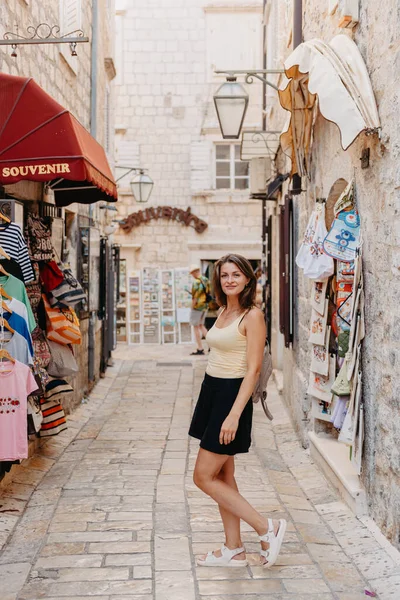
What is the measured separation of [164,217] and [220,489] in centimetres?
1570

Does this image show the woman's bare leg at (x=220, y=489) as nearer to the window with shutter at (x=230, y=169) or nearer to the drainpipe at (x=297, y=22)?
the drainpipe at (x=297, y=22)

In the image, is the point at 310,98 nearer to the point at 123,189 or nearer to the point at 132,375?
the point at 132,375

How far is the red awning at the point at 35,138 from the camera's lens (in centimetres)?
557

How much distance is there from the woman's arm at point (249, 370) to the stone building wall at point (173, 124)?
15229mm

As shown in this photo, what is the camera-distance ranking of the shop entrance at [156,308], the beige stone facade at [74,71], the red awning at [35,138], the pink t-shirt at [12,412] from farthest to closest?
1. the shop entrance at [156,308]
2. the beige stone facade at [74,71]
3. the red awning at [35,138]
4. the pink t-shirt at [12,412]

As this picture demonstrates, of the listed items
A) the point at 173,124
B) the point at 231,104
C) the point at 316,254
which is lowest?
the point at 316,254

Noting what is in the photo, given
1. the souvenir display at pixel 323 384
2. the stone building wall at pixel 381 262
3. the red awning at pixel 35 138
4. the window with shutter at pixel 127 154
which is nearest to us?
the stone building wall at pixel 381 262

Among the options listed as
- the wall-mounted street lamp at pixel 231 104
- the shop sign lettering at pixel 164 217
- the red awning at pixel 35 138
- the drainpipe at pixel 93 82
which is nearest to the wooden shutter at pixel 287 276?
the wall-mounted street lamp at pixel 231 104

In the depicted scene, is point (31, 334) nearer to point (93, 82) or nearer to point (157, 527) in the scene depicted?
point (157, 527)

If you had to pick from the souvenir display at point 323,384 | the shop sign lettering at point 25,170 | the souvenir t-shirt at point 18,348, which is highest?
the shop sign lettering at point 25,170

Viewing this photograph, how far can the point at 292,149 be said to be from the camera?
7.74 metres

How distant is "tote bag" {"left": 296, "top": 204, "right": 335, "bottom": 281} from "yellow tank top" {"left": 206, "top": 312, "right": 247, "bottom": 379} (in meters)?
2.27

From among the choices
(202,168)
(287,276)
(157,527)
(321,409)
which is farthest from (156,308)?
(157,527)

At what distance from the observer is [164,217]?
64.1 ft
